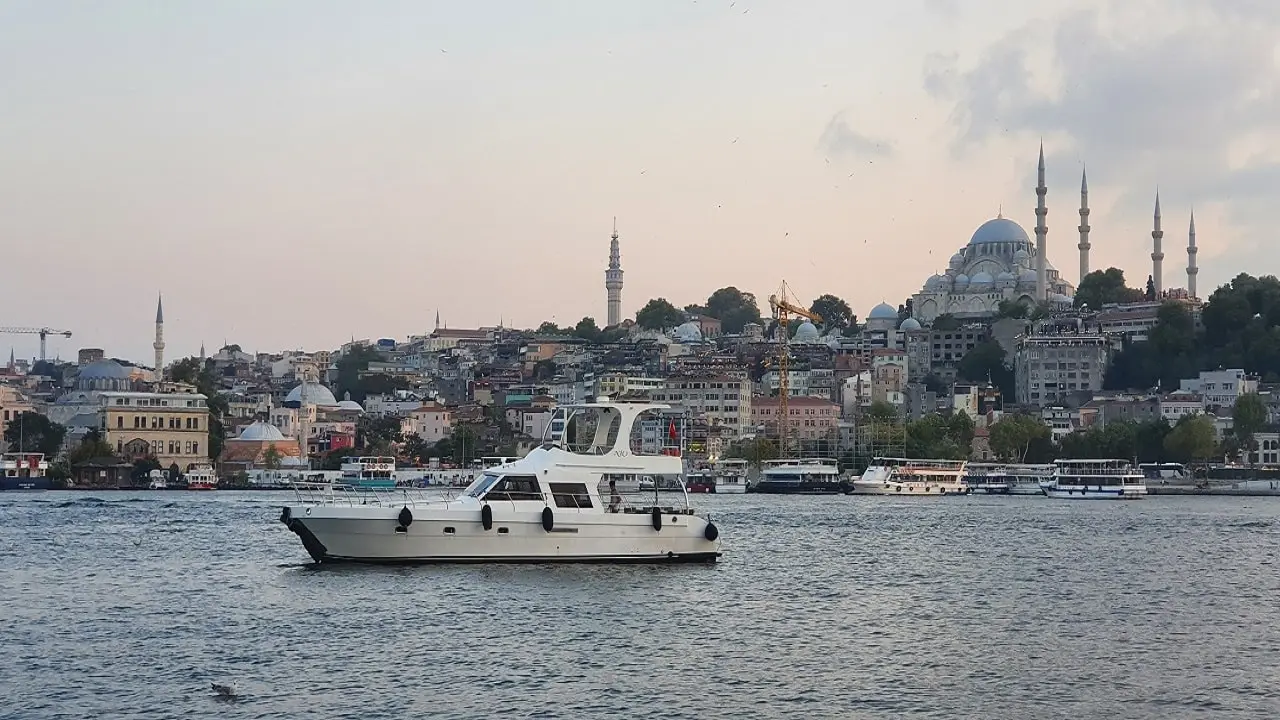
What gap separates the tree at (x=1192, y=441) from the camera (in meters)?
108

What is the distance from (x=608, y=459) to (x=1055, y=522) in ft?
105

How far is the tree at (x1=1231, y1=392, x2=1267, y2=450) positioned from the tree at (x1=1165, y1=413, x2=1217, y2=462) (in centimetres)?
460

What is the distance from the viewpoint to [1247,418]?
115 metres

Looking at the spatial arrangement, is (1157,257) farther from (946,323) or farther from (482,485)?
(482,485)

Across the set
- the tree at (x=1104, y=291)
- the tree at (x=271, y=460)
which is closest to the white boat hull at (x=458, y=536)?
the tree at (x=271, y=460)

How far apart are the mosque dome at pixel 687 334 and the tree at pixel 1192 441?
7997cm

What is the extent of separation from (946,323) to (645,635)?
147512 millimetres

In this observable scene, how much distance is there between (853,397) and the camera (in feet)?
497

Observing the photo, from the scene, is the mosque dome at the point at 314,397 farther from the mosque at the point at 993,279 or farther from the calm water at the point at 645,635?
the calm water at the point at 645,635

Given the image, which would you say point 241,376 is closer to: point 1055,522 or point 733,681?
point 1055,522

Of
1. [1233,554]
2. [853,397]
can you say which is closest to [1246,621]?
[1233,554]

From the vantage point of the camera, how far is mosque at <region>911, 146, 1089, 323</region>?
581 ft

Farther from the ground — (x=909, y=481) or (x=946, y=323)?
(x=946, y=323)

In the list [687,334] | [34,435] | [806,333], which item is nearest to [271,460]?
[34,435]
